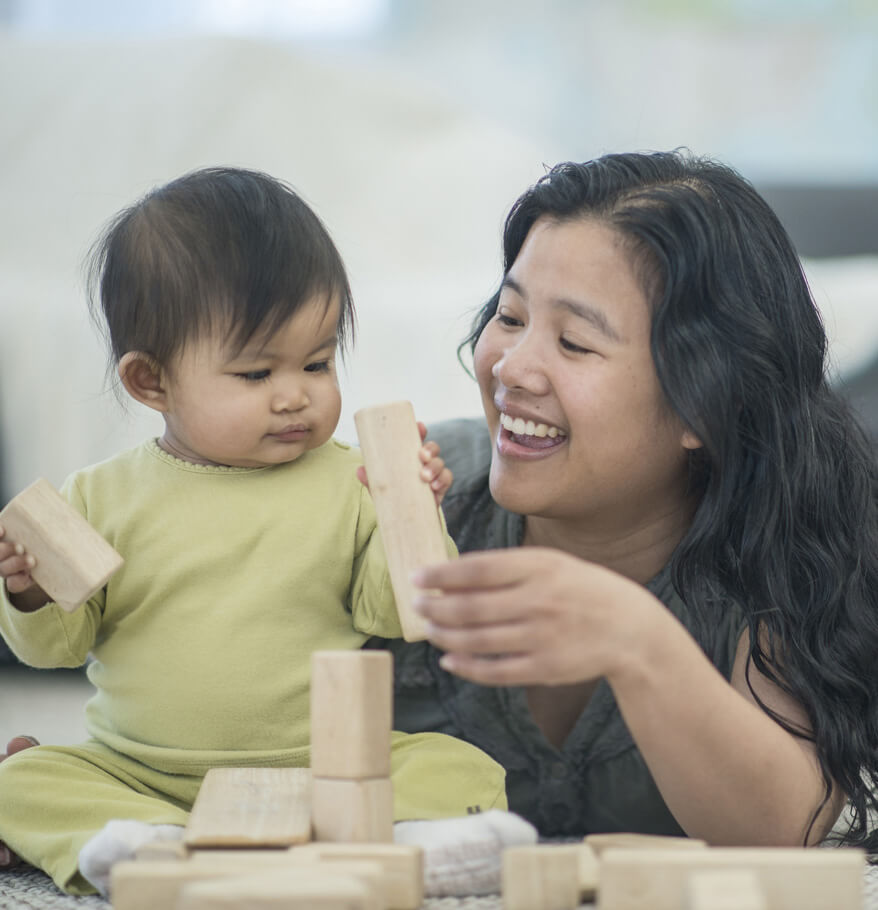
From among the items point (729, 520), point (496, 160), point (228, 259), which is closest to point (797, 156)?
point (496, 160)

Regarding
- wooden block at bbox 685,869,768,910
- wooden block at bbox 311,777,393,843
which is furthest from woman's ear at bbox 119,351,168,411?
wooden block at bbox 685,869,768,910

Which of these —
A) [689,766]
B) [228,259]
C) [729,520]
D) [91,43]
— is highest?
[91,43]

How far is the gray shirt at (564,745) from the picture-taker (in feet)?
3.90

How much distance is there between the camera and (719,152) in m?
2.81

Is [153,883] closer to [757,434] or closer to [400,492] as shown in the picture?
[400,492]

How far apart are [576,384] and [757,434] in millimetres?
208

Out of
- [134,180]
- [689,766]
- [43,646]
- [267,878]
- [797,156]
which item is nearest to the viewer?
[267,878]

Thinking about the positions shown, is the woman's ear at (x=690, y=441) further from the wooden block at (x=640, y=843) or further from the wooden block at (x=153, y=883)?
the wooden block at (x=153, y=883)

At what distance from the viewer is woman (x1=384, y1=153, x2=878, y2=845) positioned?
1064 millimetres

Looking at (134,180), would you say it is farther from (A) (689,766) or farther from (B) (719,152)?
(A) (689,766)

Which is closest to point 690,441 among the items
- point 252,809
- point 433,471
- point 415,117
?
point 433,471

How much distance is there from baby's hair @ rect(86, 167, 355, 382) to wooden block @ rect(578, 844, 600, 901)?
1.56 feet

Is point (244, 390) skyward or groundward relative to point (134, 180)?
groundward

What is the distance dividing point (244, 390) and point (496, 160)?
1781 mm
